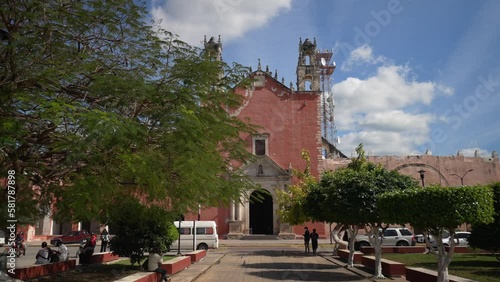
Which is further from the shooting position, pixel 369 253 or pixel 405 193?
pixel 369 253

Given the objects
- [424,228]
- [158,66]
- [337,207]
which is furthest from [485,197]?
[158,66]

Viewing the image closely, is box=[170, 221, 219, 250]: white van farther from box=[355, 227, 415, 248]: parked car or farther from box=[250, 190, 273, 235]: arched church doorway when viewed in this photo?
box=[250, 190, 273, 235]: arched church doorway

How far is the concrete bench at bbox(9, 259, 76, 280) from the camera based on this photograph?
1094 cm

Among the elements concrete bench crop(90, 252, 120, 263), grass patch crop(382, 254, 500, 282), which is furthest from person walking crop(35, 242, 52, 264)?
grass patch crop(382, 254, 500, 282)

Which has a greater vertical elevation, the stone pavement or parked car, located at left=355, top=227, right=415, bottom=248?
parked car, located at left=355, top=227, right=415, bottom=248

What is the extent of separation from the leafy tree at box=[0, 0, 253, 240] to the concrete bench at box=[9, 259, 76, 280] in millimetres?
2357

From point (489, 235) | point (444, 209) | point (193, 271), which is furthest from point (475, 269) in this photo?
point (193, 271)

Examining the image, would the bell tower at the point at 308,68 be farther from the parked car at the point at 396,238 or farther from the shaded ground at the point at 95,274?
the shaded ground at the point at 95,274

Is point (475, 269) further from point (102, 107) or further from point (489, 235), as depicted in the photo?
point (102, 107)

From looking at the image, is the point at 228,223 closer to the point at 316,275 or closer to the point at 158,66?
the point at 316,275

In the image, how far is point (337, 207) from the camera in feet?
48.1

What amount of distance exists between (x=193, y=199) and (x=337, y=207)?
6.69 metres

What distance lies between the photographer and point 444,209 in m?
9.21

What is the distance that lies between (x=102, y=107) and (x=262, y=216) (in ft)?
90.2
